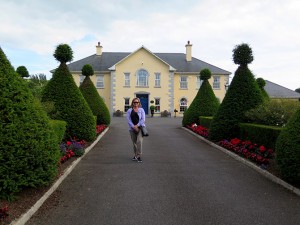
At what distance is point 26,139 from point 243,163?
6206 mm

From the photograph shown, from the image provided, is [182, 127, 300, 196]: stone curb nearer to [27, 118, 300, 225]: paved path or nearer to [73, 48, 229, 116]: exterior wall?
[27, 118, 300, 225]: paved path

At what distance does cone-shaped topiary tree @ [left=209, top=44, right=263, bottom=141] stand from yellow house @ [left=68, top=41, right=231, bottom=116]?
29.1 m

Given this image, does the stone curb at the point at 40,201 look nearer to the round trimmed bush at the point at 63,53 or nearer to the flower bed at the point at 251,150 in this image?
the flower bed at the point at 251,150

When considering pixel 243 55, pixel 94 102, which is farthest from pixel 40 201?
pixel 94 102

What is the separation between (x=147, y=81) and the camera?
138 ft

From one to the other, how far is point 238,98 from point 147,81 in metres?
30.1

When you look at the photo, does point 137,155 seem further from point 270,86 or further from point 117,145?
point 270,86

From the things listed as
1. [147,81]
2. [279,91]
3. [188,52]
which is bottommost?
[279,91]

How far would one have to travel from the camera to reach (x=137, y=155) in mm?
9609

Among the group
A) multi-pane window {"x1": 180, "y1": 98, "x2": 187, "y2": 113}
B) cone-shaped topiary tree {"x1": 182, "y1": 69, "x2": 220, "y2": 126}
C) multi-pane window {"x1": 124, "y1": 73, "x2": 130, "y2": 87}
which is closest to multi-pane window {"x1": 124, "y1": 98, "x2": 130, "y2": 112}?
multi-pane window {"x1": 124, "y1": 73, "x2": 130, "y2": 87}

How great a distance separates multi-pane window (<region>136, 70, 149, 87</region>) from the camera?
4203cm

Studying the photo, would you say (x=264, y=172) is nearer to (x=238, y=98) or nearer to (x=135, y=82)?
(x=238, y=98)

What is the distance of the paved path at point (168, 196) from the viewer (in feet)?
16.1

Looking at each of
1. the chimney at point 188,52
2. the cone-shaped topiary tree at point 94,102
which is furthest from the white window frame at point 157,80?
the cone-shaped topiary tree at point 94,102
